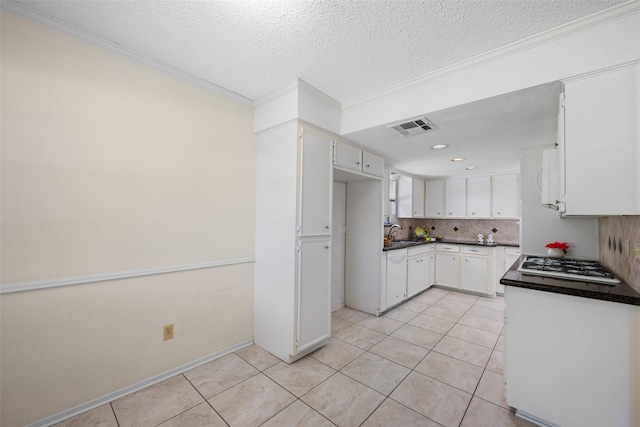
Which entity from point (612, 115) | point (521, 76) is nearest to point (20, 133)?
point (521, 76)

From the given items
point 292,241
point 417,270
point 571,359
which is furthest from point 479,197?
point 292,241

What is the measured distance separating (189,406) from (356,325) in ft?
6.20

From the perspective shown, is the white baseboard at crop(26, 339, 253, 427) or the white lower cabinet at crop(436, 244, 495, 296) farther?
the white lower cabinet at crop(436, 244, 495, 296)

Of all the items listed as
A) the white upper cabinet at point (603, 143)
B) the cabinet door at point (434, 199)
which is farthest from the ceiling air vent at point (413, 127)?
the cabinet door at point (434, 199)

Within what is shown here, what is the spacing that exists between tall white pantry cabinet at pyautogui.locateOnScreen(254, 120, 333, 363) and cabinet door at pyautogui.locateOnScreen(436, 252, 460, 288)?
3.04 metres

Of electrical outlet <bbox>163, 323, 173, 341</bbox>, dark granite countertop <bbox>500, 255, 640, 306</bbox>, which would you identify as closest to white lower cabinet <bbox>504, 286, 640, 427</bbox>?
dark granite countertop <bbox>500, 255, 640, 306</bbox>

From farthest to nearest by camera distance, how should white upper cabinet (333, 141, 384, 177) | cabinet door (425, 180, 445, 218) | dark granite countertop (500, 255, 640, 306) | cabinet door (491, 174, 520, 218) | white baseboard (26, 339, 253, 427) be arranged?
cabinet door (425, 180, 445, 218) → cabinet door (491, 174, 520, 218) → white upper cabinet (333, 141, 384, 177) → white baseboard (26, 339, 253, 427) → dark granite countertop (500, 255, 640, 306)

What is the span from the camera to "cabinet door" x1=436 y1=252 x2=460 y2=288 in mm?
4551

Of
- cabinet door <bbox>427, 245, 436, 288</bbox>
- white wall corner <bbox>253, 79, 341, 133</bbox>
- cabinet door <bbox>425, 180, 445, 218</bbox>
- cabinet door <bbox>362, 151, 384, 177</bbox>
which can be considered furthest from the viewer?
cabinet door <bbox>425, 180, 445, 218</bbox>

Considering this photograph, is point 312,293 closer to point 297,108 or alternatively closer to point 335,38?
point 297,108

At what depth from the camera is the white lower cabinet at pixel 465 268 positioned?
4.26m

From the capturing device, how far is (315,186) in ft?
7.89

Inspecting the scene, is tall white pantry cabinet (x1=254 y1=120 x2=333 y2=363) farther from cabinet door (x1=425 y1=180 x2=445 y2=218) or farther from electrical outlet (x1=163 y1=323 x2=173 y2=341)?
cabinet door (x1=425 y1=180 x2=445 y2=218)

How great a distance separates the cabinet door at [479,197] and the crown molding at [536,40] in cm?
340
